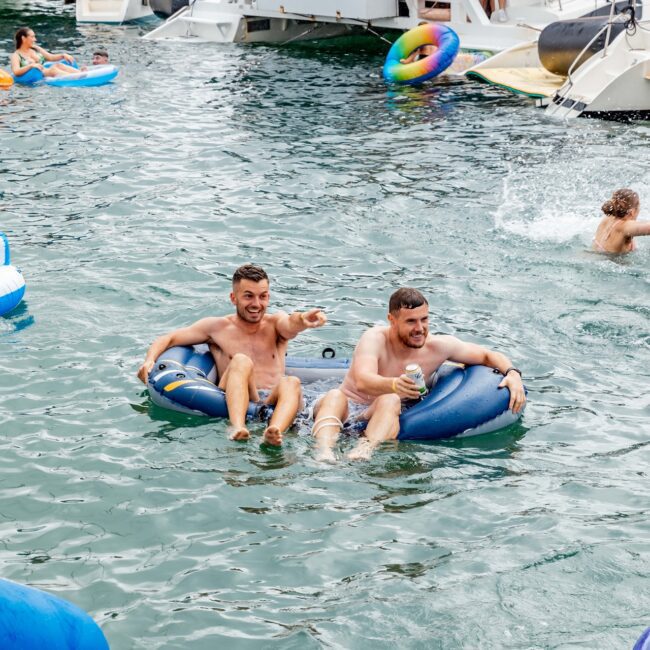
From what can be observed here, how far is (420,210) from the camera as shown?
1235cm

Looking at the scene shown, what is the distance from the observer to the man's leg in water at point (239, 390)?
23.3 ft

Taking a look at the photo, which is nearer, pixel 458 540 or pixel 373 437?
pixel 458 540

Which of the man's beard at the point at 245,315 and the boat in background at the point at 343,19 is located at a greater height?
the boat in background at the point at 343,19

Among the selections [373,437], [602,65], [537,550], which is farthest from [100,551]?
[602,65]

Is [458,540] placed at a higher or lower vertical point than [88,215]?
lower

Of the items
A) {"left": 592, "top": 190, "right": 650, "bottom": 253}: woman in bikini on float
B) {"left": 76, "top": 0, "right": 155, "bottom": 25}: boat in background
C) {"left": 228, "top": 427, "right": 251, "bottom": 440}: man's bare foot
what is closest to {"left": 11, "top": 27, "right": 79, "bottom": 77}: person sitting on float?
{"left": 76, "top": 0, "right": 155, "bottom": 25}: boat in background

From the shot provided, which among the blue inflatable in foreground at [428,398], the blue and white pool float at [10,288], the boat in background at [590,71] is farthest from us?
the boat in background at [590,71]

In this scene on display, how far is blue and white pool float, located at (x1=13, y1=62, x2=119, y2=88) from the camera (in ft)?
61.6

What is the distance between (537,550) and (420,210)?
6.85 metres

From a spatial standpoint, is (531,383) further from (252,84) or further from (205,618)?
(252,84)

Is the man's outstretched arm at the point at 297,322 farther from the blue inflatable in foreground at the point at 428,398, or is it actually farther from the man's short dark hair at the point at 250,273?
the blue inflatable in foreground at the point at 428,398

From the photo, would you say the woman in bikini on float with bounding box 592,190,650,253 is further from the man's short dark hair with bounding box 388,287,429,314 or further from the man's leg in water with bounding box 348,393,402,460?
the man's leg in water with bounding box 348,393,402,460

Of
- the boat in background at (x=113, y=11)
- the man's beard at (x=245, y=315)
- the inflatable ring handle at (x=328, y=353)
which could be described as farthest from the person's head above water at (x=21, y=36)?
the man's beard at (x=245, y=315)

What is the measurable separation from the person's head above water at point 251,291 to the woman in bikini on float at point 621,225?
4049 millimetres
